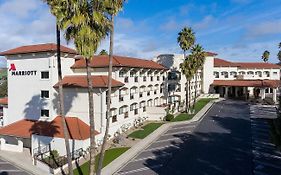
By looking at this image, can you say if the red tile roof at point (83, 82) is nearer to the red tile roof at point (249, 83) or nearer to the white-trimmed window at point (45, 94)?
the white-trimmed window at point (45, 94)

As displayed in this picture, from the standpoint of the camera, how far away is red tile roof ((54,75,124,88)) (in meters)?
39.7

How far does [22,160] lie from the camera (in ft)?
112

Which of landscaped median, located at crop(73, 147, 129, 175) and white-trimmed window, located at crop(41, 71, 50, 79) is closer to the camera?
landscaped median, located at crop(73, 147, 129, 175)

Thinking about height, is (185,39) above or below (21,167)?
above

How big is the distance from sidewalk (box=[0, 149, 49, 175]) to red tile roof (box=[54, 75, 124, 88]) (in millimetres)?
10368

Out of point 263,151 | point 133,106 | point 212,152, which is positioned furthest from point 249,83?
point 212,152

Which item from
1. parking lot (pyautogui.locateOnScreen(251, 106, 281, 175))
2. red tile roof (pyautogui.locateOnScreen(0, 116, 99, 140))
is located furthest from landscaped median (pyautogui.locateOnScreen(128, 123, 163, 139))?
parking lot (pyautogui.locateOnScreen(251, 106, 281, 175))

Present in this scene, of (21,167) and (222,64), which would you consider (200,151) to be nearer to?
(21,167)

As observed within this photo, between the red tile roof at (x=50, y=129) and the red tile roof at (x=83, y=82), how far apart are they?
470 centimetres

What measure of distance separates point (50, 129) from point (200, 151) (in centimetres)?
1842

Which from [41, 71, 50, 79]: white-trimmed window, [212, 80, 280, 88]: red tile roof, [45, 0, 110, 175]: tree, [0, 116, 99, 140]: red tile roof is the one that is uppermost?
[45, 0, 110, 175]: tree

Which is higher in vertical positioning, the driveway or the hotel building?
the hotel building

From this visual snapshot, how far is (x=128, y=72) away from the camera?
158ft

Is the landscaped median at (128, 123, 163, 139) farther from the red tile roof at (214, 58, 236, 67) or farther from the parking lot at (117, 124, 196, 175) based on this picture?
the red tile roof at (214, 58, 236, 67)
